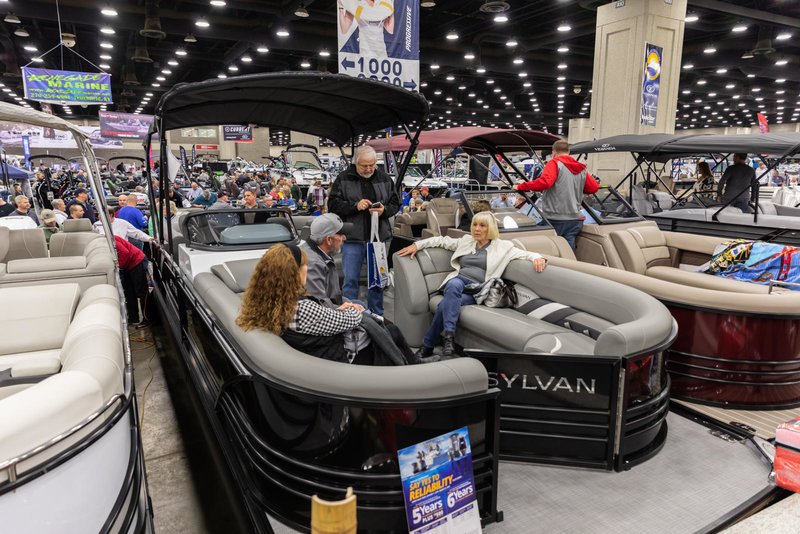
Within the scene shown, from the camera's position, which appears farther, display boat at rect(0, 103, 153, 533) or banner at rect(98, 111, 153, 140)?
banner at rect(98, 111, 153, 140)

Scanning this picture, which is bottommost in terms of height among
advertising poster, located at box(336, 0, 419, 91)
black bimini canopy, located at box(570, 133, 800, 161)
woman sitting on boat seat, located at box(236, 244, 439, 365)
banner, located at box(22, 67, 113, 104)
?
woman sitting on boat seat, located at box(236, 244, 439, 365)

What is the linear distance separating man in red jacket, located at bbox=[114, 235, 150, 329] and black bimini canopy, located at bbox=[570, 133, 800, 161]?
6.87 metres

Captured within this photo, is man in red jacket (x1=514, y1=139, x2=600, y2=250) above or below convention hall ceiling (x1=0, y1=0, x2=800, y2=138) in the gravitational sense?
below

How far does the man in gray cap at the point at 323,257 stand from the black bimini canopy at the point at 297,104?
51.6 inches

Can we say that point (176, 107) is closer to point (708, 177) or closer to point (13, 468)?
point (13, 468)

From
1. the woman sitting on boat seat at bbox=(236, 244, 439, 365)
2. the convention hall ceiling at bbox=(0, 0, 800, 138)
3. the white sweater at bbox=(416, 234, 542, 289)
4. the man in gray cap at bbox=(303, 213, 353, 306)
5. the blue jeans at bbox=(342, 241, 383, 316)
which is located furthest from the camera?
the convention hall ceiling at bbox=(0, 0, 800, 138)

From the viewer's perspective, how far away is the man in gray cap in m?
3.15

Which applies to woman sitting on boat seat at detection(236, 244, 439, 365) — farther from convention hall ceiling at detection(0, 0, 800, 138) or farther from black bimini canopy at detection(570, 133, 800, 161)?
convention hall ceiling at detection(0, 0, 800, 138)

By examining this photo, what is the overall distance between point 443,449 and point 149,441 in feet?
8.20

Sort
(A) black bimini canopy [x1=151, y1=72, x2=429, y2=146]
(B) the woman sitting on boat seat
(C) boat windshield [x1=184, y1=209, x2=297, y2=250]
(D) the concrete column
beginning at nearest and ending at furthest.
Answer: (B) the woman sitting on boat seat < (A) black bimini canopy [x1=151, y1=72, x2=429, y2=146] < (C) boat windshield [x1=184, y1=209, x2=297, y2=250] < (D) the concrete column

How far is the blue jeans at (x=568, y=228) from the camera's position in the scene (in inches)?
238

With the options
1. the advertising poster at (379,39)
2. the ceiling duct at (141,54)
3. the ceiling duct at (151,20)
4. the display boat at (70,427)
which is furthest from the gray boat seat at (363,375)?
the ceiling duct at (141,54)

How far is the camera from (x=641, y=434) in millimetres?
3000

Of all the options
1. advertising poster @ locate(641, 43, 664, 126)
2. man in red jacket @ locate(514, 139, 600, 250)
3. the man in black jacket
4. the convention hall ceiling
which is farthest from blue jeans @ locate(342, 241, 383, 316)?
advertising poster @ locate(641, 43, 664, 126)
